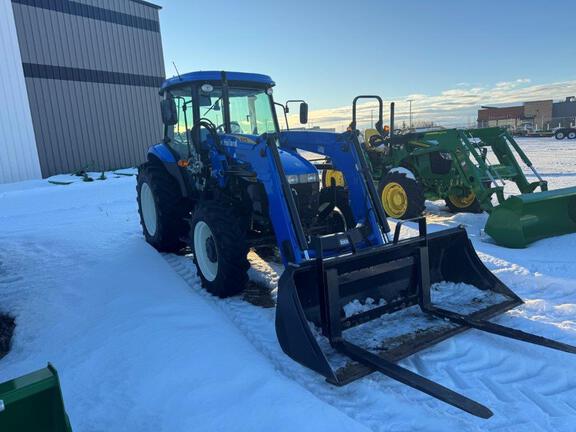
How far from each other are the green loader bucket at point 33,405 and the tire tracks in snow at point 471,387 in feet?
5.18

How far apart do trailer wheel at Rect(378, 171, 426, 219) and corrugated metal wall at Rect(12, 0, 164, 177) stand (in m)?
15.1

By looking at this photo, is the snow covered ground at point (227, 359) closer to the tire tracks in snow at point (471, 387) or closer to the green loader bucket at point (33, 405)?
the tire tracks in snow at point (471, 387)

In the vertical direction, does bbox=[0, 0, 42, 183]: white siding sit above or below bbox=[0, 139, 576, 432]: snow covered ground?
above

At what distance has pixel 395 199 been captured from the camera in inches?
307

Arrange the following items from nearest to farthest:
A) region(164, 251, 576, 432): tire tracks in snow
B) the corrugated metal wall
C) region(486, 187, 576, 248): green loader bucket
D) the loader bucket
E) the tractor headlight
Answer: region(164, 251, 576, 432): tire tracks in snow, the loader bucket, the tractor headlight, region(486, 187, 576, 248): green loader bucket, the corrugated metal wall

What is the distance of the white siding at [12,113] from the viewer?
624 inches

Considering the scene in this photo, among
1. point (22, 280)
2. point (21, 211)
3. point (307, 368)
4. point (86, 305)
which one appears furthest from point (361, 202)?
point (21, 211)

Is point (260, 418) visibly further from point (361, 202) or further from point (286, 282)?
point (361, 202)

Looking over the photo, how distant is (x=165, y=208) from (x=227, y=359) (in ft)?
10.1

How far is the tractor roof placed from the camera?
4.98 m

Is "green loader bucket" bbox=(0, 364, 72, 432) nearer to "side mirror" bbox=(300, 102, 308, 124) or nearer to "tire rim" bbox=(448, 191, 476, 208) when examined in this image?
"side mirror" bbox=(300, 102, 308, 124)

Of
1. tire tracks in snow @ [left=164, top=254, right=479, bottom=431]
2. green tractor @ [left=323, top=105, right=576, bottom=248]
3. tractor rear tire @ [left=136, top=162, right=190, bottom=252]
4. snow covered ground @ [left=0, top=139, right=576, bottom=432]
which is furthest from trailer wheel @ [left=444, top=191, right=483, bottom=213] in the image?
tire tracks in snow @ [left=164, top=254, right=479, bottom=431]

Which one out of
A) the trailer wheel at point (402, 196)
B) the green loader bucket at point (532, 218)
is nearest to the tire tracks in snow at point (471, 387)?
the green loader bucket at point (532, 218)

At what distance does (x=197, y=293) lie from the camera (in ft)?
15.4
